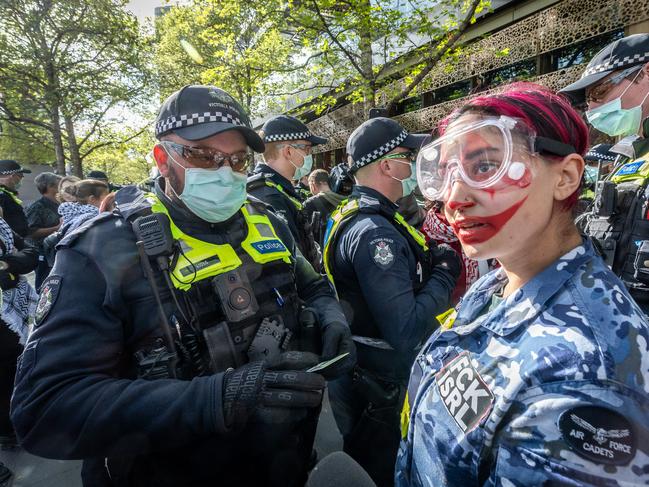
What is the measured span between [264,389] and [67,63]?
1855 centimetres

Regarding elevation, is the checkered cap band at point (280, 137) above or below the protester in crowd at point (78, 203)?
above

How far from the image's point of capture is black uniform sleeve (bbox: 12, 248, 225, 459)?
1319 mm

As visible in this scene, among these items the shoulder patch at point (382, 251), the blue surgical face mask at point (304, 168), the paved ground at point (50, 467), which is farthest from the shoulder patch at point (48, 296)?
the blue surgical face mask at point (304, 168)

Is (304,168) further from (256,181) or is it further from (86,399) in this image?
(86,399)

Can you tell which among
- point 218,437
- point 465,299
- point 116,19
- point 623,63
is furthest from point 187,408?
point 116,19

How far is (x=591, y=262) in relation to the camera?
0.97 m

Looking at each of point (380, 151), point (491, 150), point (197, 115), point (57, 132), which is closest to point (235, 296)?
point (197, 115)

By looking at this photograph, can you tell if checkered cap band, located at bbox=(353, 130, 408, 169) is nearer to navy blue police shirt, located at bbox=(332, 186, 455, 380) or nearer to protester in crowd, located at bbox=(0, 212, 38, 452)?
navy blue police shirt, located at bbox=(332, 186, 455, 380)

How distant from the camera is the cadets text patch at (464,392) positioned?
90 centimetres

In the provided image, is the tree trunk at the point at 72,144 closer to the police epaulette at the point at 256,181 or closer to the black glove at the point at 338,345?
the police epaulette at the point at 256,181

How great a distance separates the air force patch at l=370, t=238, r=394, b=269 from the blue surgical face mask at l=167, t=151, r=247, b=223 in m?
0.84

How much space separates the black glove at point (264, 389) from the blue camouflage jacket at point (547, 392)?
0.53 metres

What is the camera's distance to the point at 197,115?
6.20 ft

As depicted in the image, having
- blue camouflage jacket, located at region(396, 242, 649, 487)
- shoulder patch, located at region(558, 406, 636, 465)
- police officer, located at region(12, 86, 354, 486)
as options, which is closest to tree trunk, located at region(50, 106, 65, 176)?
police officer, located at region(12, 86, 354, 486)
